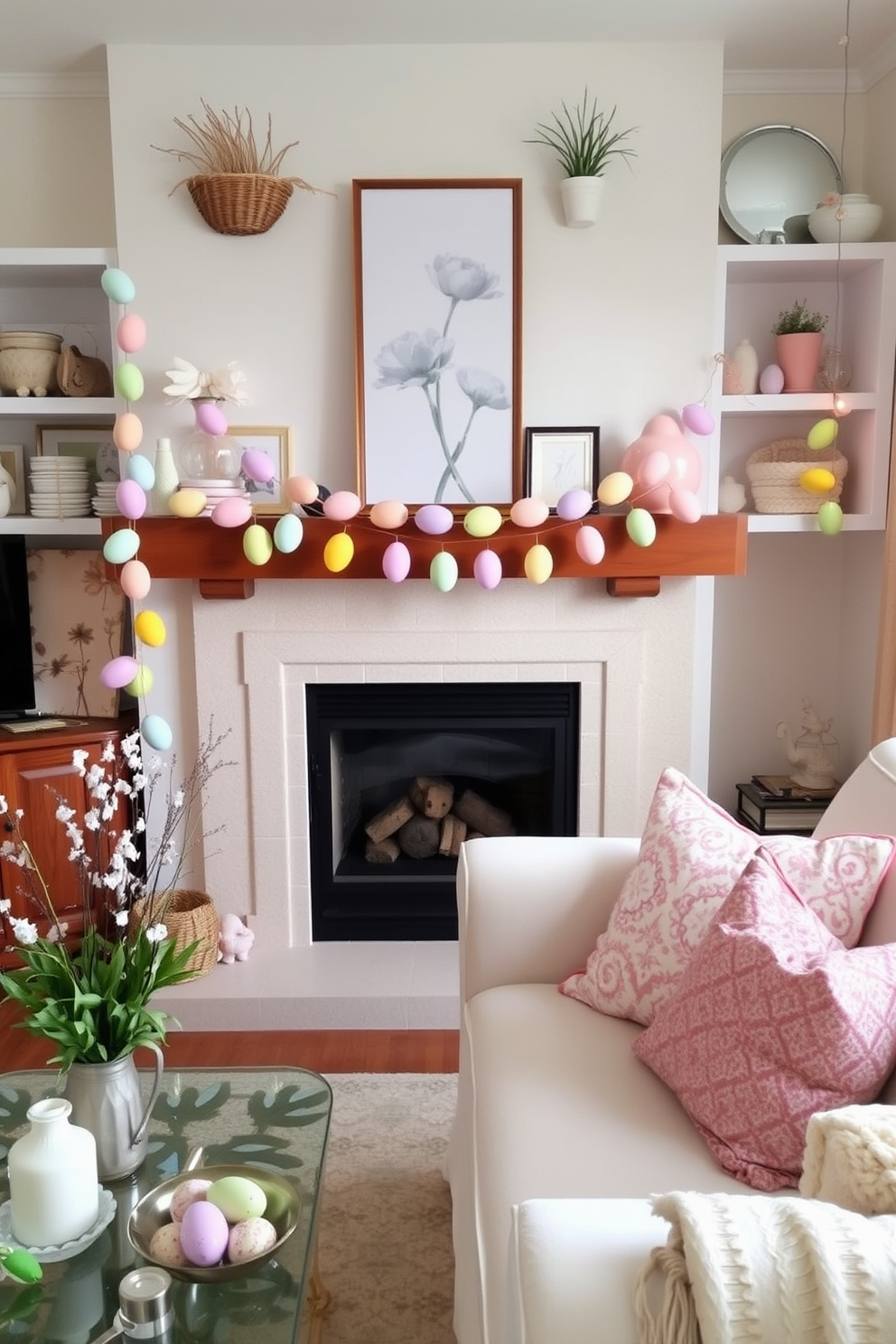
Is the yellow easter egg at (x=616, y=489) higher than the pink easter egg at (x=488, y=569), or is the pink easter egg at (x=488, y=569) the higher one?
the yellow easter egg at (x=616, y=489)

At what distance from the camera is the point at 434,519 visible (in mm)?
2654

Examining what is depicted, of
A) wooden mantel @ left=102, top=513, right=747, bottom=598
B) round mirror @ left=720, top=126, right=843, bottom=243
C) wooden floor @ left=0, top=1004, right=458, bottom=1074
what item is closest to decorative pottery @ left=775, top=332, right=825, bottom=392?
round mirror @ left=720, top=126, right=843, bottom=243

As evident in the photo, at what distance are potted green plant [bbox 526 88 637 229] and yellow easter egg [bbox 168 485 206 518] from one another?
3.95 ft

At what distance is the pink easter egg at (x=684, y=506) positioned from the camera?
2678 millimetres

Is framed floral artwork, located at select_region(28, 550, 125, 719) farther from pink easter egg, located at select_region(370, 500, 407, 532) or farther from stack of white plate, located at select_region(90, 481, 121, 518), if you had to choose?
pink easter egg, located at select_region(370, 500, 407, 532)

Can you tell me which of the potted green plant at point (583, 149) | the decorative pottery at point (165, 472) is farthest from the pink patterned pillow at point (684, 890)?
the potted green plant at point (583, 149)

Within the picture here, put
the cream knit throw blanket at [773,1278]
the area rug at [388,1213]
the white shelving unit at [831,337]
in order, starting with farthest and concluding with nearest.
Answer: the white shelving unit at [831,337], the area rug at [388,1213], the cream knit throw blanket at [773,1278]

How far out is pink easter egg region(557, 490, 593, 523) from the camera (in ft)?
8.70

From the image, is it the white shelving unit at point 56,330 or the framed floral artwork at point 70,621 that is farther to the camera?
the framed floral artwork at point 70,621

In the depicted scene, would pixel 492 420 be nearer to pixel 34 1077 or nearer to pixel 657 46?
pixel 657 46

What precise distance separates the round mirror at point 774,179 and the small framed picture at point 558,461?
0.86 m

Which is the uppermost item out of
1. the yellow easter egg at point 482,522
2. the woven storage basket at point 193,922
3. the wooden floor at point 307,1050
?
the yellow easter egg at point 482,522

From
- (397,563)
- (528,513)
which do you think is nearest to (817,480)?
(528,513)

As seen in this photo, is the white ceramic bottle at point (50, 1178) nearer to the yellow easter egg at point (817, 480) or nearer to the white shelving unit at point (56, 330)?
the white shelving unit at point (56, 330)
